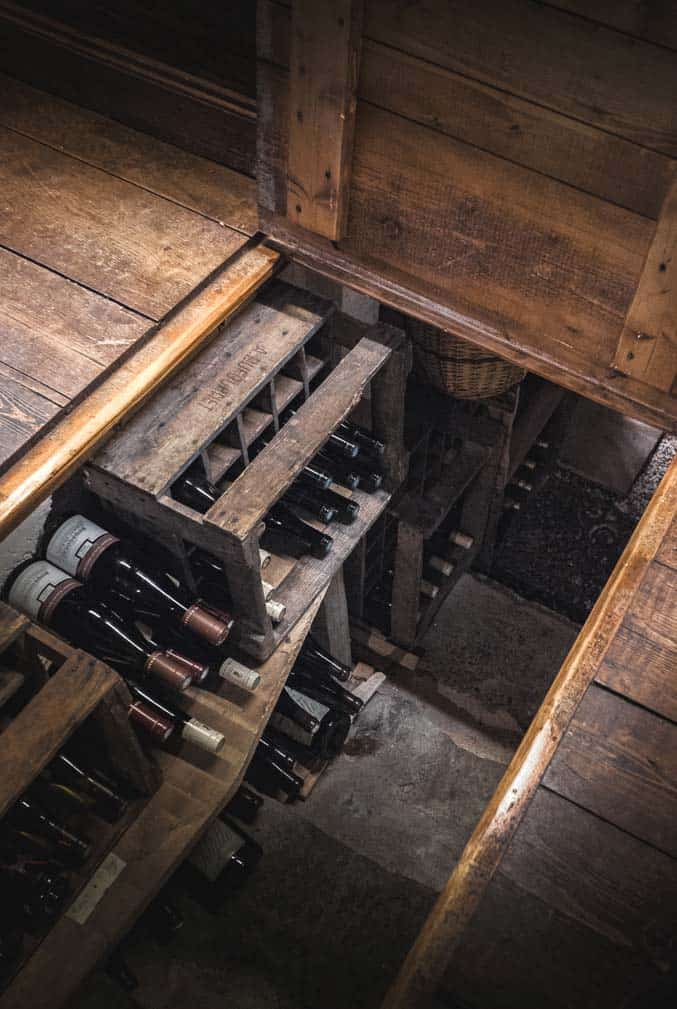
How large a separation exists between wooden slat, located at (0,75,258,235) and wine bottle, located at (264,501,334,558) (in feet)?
2.73

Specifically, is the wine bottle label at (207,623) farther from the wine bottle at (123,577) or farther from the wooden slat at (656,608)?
the wooden slat at (656,608)

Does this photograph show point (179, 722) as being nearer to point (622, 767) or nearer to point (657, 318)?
point (622, 767)

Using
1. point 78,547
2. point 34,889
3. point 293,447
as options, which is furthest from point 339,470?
point 34,889

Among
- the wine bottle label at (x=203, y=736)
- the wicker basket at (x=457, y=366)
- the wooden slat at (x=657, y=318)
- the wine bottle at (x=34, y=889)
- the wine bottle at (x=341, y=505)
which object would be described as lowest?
the wine bottle at (x=34, y=889)

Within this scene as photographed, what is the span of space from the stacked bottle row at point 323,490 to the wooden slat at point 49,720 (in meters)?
0.85

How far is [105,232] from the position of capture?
2564 mm

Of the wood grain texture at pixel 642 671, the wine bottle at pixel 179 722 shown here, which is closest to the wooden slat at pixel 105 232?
the wine bottle at pixel 179 722

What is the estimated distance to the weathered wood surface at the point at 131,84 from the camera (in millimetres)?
2846

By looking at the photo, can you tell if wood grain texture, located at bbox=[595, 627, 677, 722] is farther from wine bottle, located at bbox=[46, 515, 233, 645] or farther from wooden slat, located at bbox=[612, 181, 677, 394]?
wine bottle, located at bbox=[46, 515, 233, 645]

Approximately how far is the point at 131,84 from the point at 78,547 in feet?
5.03

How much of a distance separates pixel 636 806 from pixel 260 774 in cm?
194

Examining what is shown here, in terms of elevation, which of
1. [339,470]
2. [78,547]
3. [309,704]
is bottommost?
[78,547]

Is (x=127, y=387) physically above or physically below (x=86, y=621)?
above

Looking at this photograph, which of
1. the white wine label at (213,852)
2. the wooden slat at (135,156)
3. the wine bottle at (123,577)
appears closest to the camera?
the wine bottle at (123,577)
